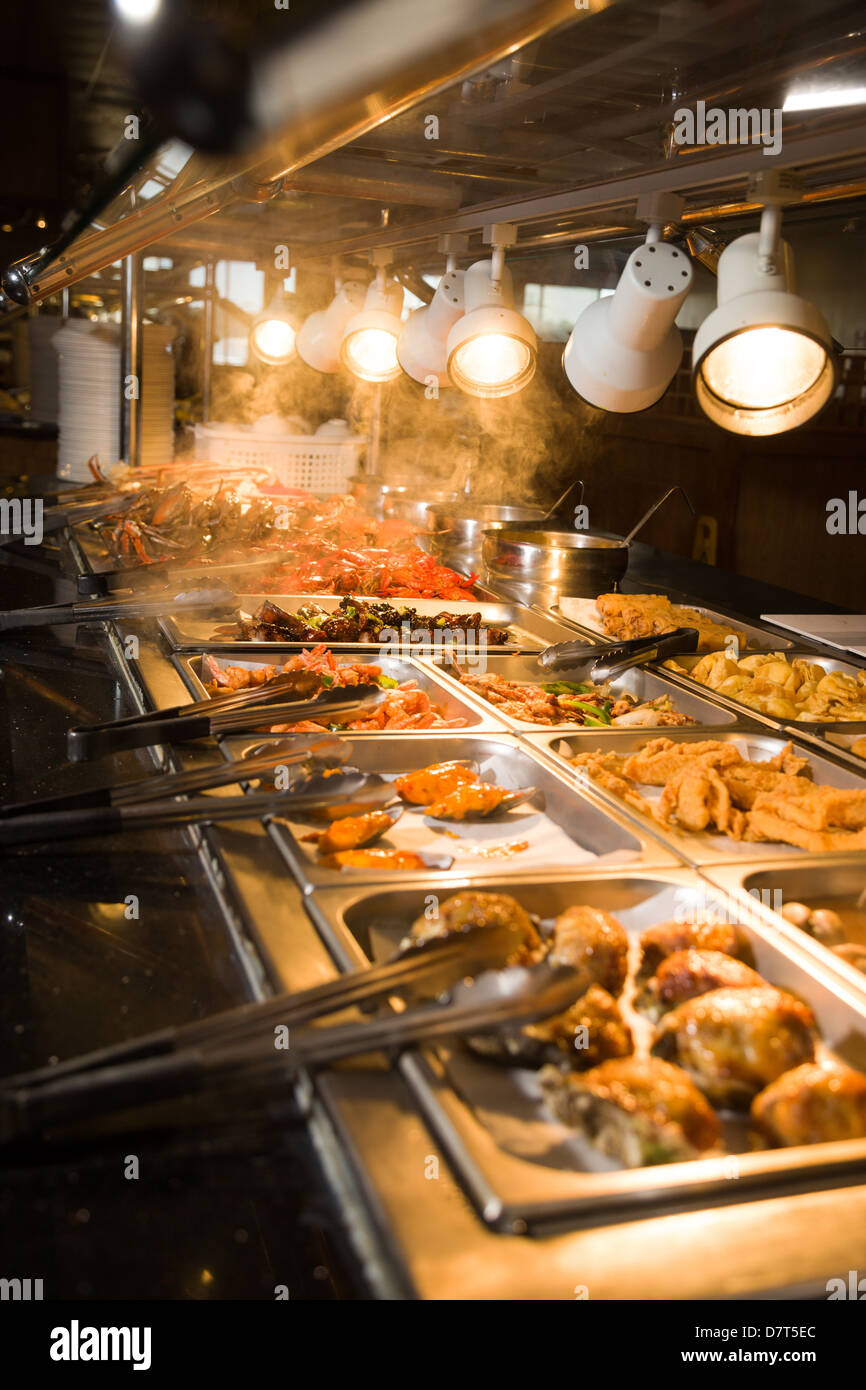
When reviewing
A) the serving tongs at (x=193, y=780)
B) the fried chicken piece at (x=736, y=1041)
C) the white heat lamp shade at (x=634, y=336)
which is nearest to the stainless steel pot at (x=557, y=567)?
the white heat lamp shade at (x=634, y=336)

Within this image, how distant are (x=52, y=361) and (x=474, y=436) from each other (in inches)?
116

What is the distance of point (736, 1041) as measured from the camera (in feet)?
3.44

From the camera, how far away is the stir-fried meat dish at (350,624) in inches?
109

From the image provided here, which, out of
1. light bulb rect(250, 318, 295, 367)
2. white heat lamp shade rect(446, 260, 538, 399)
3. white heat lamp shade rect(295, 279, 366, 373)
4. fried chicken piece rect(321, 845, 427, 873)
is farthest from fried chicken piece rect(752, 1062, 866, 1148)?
light bulb rect(250, 318, 295, 367)

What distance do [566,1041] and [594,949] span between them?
158mm

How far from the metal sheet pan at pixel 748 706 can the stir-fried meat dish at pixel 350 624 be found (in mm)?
512

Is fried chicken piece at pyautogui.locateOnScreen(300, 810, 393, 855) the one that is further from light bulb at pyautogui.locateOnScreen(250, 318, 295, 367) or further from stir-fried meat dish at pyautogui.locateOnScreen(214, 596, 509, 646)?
light bulb at pyautogui.locateOnScreen(250, 318, 295, 367)

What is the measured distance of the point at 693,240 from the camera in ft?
7.70

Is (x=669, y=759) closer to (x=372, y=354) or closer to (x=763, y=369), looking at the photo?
(x=763, y=369)

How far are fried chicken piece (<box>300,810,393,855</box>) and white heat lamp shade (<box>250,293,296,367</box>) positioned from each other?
12.1ft

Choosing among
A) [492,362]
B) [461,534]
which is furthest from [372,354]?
[492,362]

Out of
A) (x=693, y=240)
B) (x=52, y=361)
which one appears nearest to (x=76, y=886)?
(x=693, y=240)

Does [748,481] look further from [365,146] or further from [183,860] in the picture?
[183,860]

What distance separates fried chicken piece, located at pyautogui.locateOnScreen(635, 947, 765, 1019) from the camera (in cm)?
117
